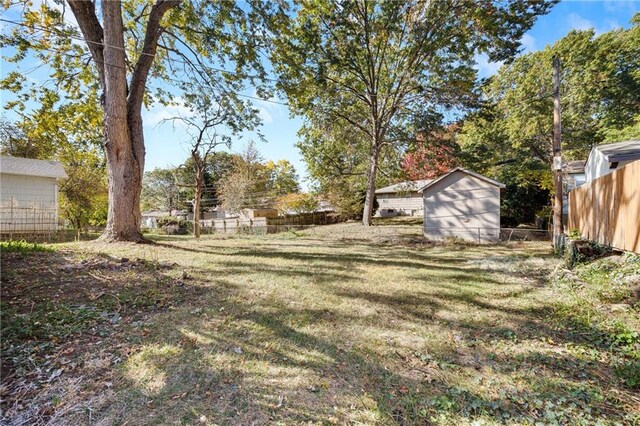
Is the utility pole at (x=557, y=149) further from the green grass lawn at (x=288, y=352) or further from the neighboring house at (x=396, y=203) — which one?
the neighboring house at (x=396, y=203)

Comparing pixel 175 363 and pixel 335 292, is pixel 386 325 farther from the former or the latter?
pixel 175 363

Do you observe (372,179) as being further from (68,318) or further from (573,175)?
(68,318)

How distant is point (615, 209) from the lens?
447 cm

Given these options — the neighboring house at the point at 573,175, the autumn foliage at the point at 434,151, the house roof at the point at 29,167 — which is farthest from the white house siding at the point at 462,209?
the house roof at the point at 29,167

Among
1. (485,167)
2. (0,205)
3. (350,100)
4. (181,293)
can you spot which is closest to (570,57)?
(485,167)

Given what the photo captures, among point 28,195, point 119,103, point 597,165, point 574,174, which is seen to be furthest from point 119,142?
point 574,174

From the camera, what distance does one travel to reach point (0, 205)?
9859 mm

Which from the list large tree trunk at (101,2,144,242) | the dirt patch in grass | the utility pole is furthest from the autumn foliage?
the dirt patch in grass

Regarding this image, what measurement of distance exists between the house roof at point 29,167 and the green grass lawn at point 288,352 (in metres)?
8.89

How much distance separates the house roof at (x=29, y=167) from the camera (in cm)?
1091

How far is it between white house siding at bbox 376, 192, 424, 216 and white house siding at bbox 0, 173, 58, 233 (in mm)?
25612

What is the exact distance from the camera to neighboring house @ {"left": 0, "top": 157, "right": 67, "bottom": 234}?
1030 centimetres

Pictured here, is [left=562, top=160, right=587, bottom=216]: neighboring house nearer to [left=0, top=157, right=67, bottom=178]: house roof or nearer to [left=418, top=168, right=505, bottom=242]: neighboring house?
[left=418, top=168, right=505, bottom=242]: neighboring house

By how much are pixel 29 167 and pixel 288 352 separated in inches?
600
